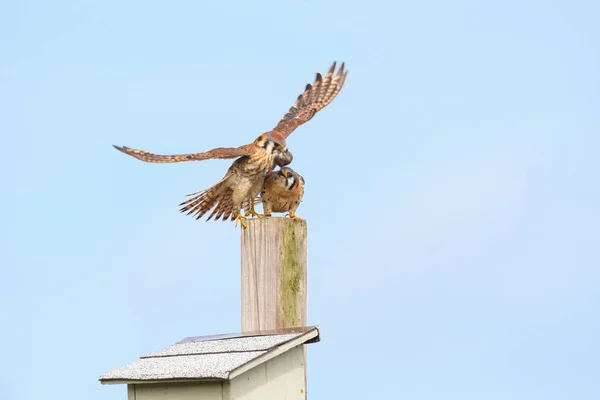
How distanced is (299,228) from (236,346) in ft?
3.42

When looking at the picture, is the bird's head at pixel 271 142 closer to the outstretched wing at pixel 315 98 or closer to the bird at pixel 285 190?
the bird at pixel 285 190

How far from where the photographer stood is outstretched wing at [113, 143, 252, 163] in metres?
6.51

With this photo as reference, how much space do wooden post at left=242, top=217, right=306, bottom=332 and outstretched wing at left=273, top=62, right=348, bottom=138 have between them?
1.51 m

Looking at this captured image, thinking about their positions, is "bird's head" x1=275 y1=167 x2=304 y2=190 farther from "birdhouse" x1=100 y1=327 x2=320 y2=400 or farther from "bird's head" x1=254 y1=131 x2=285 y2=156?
"birdhouse" x1=100 y1=327 x2=320 y2=400

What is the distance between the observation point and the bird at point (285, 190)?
21.1ft

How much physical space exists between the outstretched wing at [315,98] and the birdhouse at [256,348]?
158 cm

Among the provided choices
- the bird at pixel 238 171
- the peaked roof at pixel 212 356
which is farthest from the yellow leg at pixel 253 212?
the peaked roof at pixel 212 356

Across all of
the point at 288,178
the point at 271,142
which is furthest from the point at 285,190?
the point at 271,142

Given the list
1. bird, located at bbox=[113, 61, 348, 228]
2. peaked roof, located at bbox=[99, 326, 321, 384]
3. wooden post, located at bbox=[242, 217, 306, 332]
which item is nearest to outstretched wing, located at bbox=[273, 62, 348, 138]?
bird, located at bbox=[113, 61, 348, 228]

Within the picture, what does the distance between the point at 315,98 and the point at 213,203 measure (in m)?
1.64

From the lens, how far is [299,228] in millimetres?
6172

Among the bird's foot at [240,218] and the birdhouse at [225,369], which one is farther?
the bird's foot at [240,218]

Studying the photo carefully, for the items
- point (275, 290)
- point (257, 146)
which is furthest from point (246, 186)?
point (275, 290)

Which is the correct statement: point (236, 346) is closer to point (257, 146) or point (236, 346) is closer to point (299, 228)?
point (299, 228)
